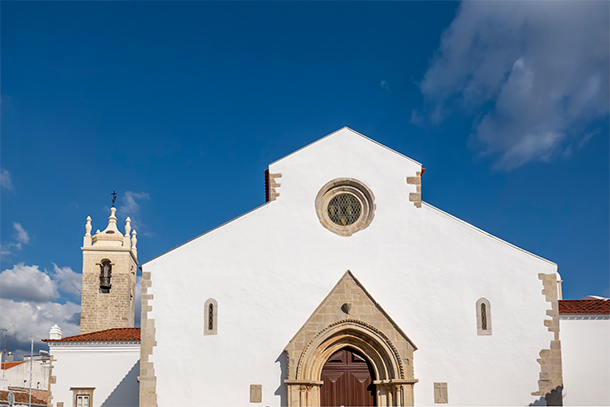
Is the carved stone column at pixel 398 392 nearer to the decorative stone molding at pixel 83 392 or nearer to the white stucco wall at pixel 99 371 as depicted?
the white stucco wall at pixel 99 371

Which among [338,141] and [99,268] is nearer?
[338,141]

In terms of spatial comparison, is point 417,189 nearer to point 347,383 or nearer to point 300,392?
point 347,383

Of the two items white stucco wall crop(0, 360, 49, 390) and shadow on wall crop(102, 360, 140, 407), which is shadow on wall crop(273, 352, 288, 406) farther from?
white stucco wall crop(0, 360, 49, 390)

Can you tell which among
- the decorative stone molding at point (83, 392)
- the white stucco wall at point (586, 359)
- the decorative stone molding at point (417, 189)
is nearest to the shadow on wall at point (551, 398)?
the white stucco wall at point (586, 359)

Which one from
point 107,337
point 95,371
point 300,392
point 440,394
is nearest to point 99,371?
point 95,371

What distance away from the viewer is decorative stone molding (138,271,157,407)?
1828 centimetres

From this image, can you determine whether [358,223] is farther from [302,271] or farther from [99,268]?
[99,268]

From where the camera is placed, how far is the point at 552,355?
59.4ft

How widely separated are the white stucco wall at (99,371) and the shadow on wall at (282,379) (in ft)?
27.2

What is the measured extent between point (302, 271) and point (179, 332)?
411 centimetres

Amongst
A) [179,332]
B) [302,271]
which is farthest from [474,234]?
[179,332]

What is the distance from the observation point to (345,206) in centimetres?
1972

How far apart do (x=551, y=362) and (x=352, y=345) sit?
226 inches

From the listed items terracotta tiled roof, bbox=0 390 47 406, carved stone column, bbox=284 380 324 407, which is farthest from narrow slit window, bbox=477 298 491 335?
terracotta tiled roof, bbox=0 390 47 406
